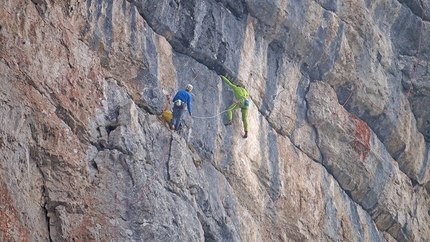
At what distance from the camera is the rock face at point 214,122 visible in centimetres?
1416

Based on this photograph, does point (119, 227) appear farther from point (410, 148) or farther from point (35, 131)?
point (410, 148)

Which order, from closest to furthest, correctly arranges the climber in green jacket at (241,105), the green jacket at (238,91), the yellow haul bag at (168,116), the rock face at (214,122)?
the rock face at (214,122)
the yellow haul bag at (168,116)
the climber in green jacket at (241,105)
the green jacket at (238,91)

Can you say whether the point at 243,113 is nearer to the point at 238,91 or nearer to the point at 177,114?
the point at 238,91

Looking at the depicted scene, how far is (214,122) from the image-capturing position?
1917 cm

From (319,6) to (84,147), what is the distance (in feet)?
34.9

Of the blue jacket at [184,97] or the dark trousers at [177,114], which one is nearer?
the dark trousers at [177,114]

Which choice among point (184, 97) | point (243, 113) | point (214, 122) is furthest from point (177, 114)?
point (243, 113)

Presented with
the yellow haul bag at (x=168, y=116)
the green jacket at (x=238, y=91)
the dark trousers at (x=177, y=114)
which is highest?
the green jacket at (x=238, y=91)

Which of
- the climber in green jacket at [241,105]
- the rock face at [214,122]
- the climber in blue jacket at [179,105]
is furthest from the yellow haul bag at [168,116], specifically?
the climber in green jacket at [241,105]

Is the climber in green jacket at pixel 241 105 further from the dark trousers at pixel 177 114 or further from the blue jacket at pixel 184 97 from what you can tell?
the dark trousers at pixel 177 114

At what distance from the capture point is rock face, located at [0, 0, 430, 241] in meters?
14.2

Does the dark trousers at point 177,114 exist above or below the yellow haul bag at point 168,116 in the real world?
above

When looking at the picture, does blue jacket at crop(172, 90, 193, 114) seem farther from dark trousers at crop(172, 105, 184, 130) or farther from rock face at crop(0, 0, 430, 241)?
rock face at crop(0, 0, 430, 241)

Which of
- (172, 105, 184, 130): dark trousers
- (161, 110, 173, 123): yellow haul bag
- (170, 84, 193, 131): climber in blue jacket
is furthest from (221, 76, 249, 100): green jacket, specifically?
(161, 110, 173, 123): yellow haul bag
